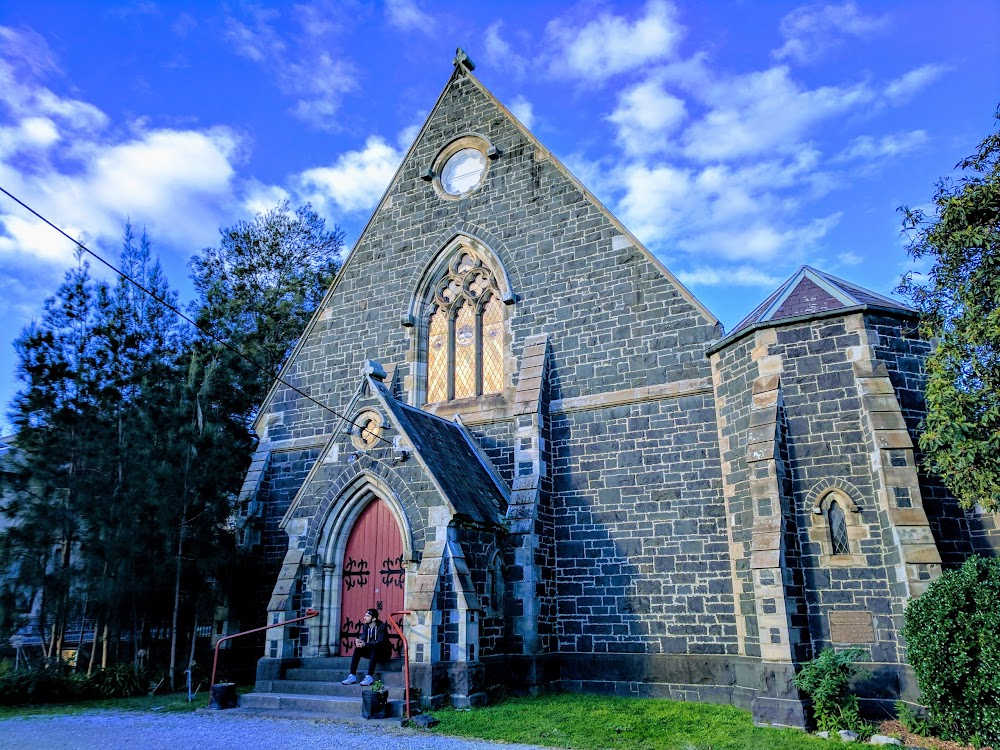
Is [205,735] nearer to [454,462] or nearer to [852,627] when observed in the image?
[454,462]

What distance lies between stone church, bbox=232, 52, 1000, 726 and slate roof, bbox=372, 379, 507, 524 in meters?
0.07

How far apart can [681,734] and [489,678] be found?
11.4ft

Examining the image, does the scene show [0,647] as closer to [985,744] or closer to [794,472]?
[794,472]

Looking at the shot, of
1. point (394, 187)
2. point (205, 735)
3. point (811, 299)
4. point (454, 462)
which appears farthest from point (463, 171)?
point (205, 735)

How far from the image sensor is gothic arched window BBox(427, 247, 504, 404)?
15.7 metres

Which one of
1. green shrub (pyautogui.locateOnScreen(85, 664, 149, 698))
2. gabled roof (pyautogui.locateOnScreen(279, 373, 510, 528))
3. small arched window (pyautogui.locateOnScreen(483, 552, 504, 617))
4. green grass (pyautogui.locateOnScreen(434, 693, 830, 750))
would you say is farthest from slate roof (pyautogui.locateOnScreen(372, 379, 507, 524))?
green shrub (pyautogui.locateOnScreen(85, 664, 149, 698))

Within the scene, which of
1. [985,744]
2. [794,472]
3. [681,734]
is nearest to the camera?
[985,744]

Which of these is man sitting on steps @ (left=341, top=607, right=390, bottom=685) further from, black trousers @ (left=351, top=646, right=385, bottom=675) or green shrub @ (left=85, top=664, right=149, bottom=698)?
green shrub @ (left=85, top=664, right=149, bottom=698)

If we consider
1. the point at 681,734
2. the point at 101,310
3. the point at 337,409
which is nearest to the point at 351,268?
the point at 337,409

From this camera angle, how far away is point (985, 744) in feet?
27.6

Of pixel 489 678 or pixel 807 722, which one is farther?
pixel 489 678

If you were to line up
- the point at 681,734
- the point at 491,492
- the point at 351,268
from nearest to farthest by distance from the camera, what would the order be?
the point at 681,734
the point at 491,492
the point at 351,268

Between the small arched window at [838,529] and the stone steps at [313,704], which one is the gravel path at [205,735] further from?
the small arched window at [838,529]

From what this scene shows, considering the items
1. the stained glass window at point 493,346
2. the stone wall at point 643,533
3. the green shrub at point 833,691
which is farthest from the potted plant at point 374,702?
the stained glass window at point 493,346
